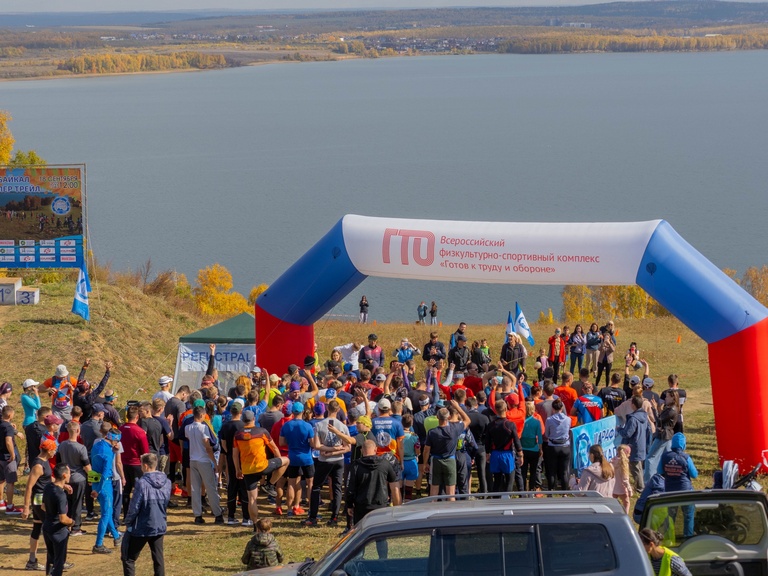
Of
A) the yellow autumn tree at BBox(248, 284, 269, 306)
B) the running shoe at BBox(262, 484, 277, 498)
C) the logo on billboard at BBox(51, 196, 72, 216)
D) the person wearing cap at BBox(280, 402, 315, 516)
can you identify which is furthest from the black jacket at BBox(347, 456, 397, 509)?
the yellow autumn tree at BBox(248, 284, 269, 306)

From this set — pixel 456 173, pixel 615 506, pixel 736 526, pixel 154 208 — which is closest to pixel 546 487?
pixel 736 526

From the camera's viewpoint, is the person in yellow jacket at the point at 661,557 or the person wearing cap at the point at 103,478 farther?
the person wearing cap at the point at 103,478

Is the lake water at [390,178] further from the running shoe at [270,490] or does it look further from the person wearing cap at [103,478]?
the person wearing cap at [103,478]

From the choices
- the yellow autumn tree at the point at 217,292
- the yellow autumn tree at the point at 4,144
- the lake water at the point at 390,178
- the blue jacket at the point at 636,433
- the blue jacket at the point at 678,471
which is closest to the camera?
the blue jacket at the point at 678,471

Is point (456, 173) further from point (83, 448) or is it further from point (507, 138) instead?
point (83, 448)

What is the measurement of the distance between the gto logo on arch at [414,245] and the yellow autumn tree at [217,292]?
5181cm

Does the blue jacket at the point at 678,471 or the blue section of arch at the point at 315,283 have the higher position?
the blue section of arch at the point at 315,283

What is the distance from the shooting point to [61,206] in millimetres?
22125

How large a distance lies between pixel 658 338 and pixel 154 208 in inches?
2956

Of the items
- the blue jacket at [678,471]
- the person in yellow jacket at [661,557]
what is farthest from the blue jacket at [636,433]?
the person in yellow jacket at [661,557]

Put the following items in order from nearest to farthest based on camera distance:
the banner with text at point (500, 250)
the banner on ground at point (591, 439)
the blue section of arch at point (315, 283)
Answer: the banner on ground at point (591, 439) → the banner with text at point (500, 250) → the blue section of arch at point (315, 283)

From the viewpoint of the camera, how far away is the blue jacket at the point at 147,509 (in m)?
8.59

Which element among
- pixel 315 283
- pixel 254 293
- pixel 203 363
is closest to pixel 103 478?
pixel 315 283

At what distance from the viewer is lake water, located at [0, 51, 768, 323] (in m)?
78.5
